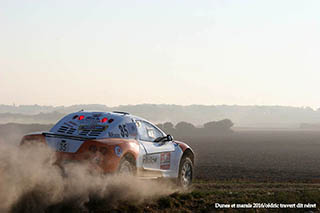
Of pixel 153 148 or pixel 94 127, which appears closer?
pixel 94 127

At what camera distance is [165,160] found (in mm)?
10984

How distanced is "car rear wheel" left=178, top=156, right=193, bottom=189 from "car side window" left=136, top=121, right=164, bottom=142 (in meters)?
1.00

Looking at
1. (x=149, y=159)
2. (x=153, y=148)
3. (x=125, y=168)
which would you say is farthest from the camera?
(x=153, y=148)

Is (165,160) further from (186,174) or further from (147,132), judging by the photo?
(186,174)

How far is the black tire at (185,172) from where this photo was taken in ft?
38.0

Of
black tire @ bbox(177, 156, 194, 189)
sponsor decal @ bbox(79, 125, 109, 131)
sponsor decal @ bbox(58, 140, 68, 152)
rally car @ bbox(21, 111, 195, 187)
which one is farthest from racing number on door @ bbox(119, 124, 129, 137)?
black tire @ bbox(177, 156, 194, 189)

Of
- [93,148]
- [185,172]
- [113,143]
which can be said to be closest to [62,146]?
[93,148]

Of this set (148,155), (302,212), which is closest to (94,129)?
(148,155)

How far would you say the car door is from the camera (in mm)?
10227

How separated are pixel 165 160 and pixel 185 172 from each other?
1169mm

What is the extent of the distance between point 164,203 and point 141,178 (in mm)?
718

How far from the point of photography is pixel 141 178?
985 cm

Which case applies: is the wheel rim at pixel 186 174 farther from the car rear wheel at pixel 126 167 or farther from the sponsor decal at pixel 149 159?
the car rear wheel at pixel 126 167

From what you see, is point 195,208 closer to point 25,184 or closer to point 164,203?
point 164,203
